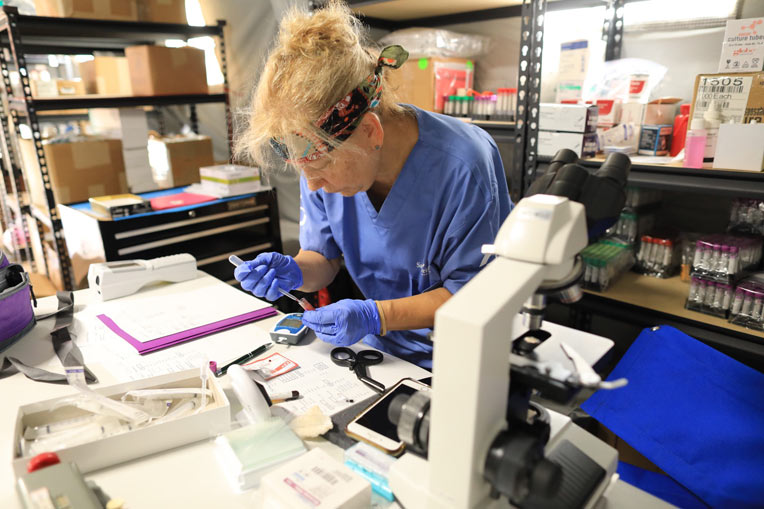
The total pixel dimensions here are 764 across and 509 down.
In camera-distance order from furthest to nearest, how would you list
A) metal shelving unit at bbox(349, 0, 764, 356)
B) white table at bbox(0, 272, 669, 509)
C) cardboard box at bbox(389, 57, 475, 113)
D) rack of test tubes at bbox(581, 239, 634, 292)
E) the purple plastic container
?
cardboard box at bbox(389, 57, 475, 113) → rack of test tubes at bbox(581, 239, 634, 292) → metal shelving unit at bbox(349, 0, 764, 356) → the purple plastic container → white table at bbox(0, 272, 669, 509)

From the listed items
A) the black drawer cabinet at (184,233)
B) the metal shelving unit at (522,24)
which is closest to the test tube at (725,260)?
the metal shelving unit at (522,24)

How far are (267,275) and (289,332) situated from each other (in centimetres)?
18

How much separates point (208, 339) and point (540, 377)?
892 mm

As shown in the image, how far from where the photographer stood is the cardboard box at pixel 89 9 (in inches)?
93.3

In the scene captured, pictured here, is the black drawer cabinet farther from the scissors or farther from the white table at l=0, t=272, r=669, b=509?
the scissors

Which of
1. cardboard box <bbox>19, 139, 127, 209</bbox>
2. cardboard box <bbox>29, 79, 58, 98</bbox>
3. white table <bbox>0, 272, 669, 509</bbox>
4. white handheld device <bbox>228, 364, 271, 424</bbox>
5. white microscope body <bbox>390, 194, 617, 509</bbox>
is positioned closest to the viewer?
white microscope body <bbox>390, 194, 617, 509</bbox>

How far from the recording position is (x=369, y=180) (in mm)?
1218

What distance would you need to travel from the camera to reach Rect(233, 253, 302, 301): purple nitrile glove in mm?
1274

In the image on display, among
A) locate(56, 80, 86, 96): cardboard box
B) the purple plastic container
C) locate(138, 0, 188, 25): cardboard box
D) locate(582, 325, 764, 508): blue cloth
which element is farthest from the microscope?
locate(56, 80, 86, 96): cardboard box

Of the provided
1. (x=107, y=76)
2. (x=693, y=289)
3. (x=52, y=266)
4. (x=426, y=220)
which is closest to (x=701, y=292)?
(x=693, y=289)

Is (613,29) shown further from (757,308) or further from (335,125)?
(335,125)

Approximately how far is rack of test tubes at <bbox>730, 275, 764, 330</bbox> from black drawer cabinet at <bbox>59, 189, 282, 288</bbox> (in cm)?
220

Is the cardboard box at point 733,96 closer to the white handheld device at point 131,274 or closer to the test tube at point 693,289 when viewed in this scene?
the test tube at point 693,289

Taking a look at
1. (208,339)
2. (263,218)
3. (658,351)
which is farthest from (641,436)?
(263,218)
